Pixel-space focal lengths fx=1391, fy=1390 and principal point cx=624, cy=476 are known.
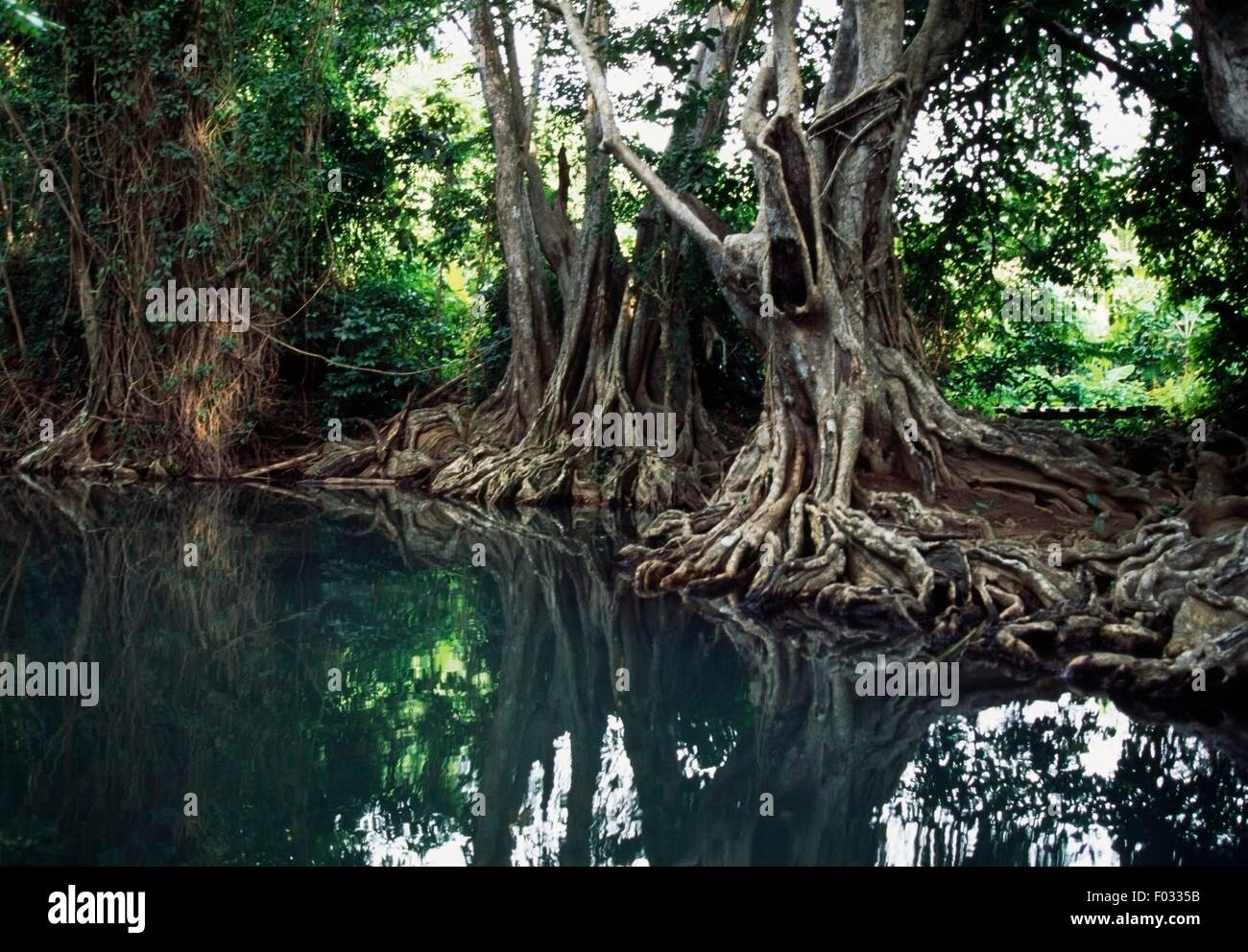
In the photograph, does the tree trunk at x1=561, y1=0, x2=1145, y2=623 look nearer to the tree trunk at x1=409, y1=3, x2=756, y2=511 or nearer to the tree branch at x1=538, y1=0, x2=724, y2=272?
the tree branch at x1=538, y1=0, x2=724, y2=272

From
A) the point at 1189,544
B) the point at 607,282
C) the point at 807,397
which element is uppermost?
the point at 607,282

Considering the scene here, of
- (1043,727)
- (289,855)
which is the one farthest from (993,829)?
(289,855)

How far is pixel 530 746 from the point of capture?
612 cm

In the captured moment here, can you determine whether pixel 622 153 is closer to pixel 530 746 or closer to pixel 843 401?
pixel 843 401

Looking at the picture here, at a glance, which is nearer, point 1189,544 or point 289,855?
point 289,855

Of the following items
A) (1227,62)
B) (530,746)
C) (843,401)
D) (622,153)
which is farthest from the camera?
(622,153)

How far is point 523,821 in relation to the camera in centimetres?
509

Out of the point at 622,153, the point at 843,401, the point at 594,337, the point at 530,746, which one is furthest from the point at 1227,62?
the point at 594,337

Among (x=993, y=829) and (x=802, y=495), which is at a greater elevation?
(x=802, y=495)

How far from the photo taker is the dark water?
15.9 feet

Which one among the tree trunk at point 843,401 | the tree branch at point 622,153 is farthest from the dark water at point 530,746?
the tree branch at point 622,153

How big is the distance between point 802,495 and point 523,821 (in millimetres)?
5114
